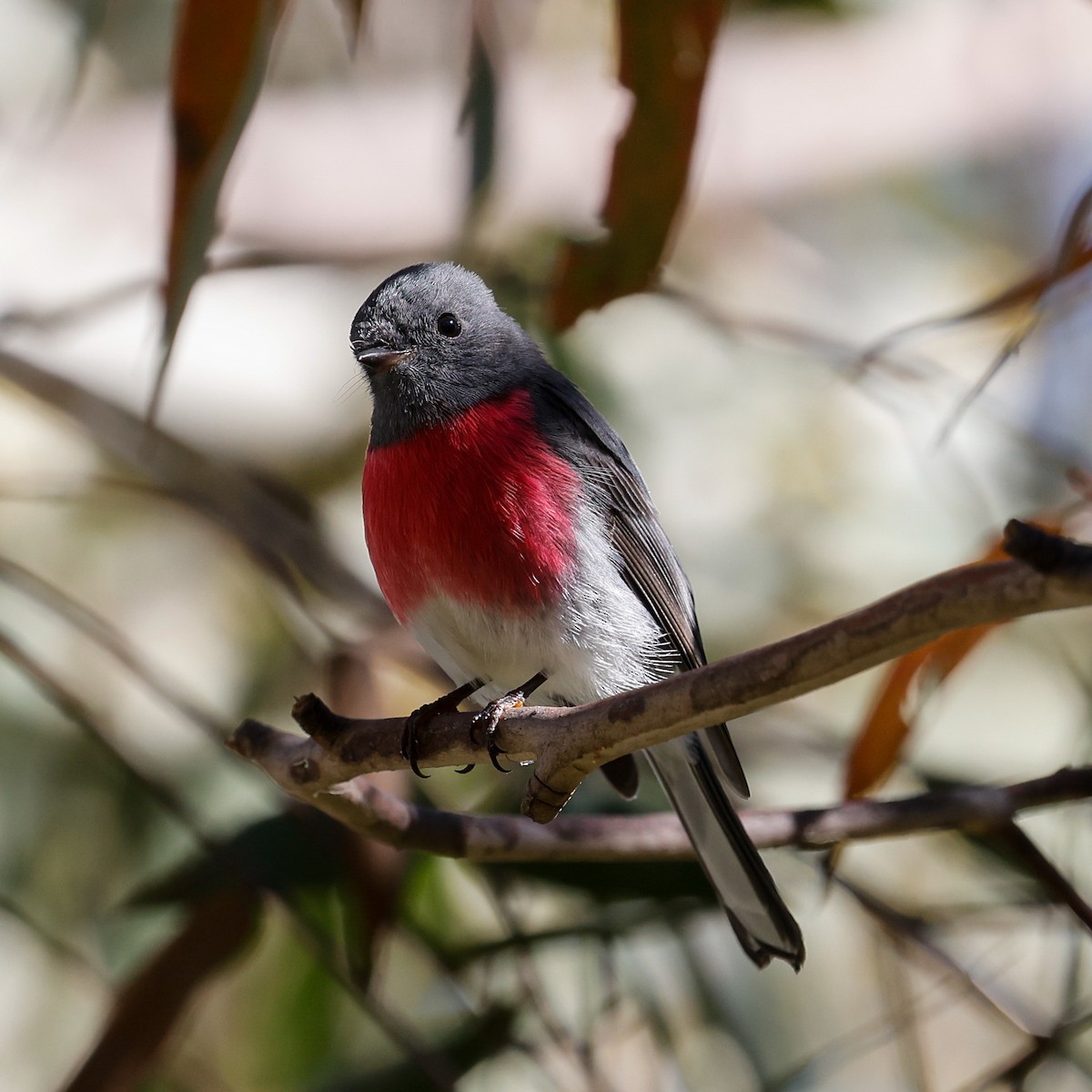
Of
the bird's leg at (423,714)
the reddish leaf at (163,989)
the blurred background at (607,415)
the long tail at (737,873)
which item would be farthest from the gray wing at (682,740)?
the reddish leaf at (163,989)

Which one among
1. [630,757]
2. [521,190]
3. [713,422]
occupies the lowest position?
[713,422]

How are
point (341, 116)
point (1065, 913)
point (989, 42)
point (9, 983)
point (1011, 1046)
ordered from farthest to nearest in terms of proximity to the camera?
1. point (989, 42)
2. point (341, 116)
3. point (1011, 1046)
4. point (9, 983)
5. point (1065, 913)

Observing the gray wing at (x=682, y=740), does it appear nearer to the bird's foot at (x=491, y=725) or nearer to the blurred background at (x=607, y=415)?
the blurred background at (x=607, y=415)

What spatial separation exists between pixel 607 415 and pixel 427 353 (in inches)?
68.5

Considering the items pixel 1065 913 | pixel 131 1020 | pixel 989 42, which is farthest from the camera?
pixel 989 42

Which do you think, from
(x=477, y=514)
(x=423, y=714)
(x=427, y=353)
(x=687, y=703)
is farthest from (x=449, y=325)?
(x=687, y=703)

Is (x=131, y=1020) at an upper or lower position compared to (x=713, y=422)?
lower

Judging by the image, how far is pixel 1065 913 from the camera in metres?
2.92

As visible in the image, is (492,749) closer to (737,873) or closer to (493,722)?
(493,722)

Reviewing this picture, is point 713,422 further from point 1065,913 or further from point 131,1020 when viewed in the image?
point 131,1020

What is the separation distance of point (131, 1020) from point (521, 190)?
3164 mm

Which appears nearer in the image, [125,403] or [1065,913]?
[1065,913]

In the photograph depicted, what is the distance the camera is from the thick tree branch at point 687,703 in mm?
1107

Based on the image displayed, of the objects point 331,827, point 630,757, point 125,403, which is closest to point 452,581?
point 630,757
